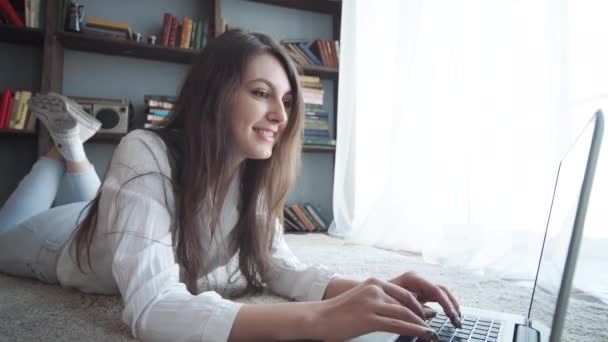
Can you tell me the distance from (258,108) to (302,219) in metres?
1.91

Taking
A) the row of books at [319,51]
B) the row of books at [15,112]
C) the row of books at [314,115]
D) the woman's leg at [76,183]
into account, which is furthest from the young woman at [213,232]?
the row of books at [319,51]

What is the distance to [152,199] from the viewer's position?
647mm

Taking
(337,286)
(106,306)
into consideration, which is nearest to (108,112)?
(106,306)

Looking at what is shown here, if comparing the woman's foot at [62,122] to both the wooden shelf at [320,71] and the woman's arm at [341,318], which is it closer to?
the woman's arm at [341,318]

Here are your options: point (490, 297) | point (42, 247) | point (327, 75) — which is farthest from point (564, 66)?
point (327, 75)

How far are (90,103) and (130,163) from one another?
188cm

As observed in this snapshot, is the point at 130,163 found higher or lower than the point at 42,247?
higher

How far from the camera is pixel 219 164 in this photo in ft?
2.69

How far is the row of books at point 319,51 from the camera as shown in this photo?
275 centimetres

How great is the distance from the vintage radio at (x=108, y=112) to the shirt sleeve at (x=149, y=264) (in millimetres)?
1732

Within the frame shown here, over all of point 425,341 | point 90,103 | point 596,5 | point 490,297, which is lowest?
point 490,297

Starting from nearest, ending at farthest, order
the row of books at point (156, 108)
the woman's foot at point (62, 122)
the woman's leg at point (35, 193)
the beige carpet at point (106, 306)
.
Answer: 1. the beige carpet at point (106, 306)
2. the woman's leg at point (35, 193)
3. the woman's foot at point (62, 122)
4. the row of books at point (156, 108)

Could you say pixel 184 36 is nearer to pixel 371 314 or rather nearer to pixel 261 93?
pixel 261 93

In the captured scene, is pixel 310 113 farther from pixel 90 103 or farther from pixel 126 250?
pixel 126 250
